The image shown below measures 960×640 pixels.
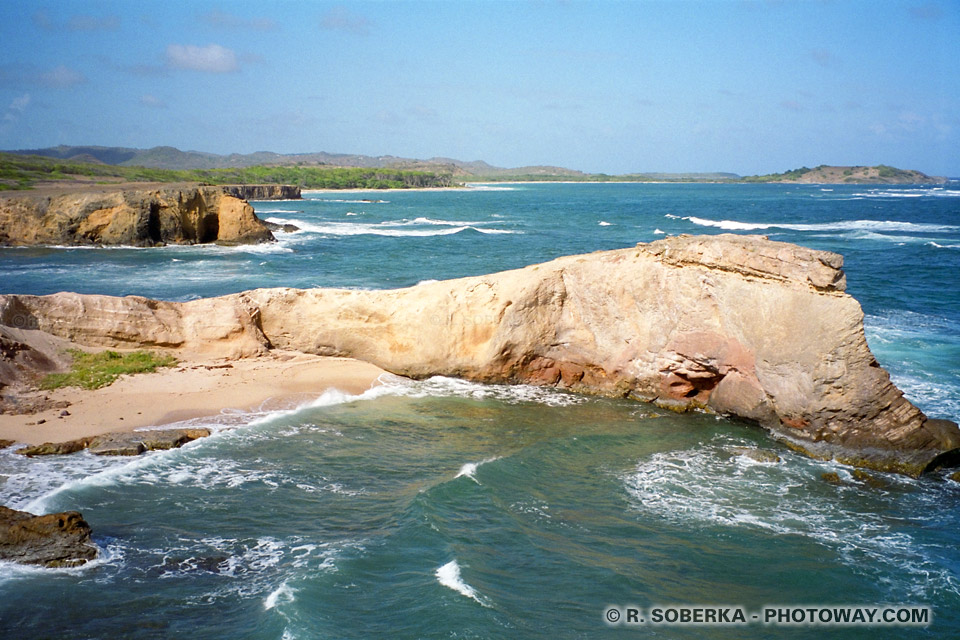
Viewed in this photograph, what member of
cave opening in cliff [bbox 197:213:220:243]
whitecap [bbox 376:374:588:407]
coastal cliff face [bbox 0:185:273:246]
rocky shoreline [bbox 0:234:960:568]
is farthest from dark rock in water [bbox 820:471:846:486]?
cave opening in cliff [bbox 197:213:220:243]

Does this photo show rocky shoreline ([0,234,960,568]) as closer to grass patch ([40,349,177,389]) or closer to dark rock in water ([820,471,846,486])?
grass patch ([40,349,177,389])

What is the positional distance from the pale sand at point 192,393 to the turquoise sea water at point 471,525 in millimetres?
653

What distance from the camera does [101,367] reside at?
15.7 m

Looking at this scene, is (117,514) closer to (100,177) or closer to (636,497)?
(636,497)

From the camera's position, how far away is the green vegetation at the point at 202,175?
71562mm

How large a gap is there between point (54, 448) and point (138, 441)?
1339mm

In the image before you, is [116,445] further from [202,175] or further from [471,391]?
[202,175]

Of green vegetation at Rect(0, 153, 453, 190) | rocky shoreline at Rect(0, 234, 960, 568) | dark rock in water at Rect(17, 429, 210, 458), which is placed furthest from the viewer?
green vegetation at Rect(0, 153, 453, 190)

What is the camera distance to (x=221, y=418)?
554 inches

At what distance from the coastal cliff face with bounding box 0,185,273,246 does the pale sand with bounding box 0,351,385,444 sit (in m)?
30.5

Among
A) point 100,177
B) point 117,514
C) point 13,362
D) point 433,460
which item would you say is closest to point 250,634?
point 117,514

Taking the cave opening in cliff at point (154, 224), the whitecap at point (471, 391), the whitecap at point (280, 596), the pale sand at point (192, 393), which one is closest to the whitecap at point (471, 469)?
the whitecap at point (471, 391)

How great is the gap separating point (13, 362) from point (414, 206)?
276 ft

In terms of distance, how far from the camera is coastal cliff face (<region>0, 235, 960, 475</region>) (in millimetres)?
13164
